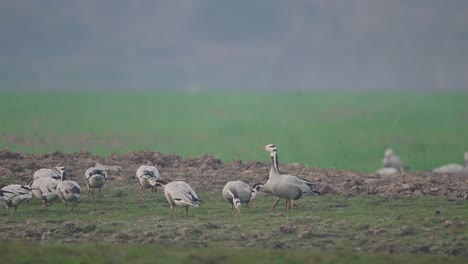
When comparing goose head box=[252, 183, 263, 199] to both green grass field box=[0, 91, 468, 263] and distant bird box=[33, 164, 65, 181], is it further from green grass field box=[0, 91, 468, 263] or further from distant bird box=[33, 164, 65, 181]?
distant bird box=[33, 164, 65, 181]

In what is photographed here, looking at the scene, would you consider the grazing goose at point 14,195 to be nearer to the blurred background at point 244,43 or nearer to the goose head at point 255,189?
the goose head at point 255,189

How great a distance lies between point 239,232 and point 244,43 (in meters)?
124

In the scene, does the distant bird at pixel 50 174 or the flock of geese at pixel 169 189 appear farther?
the distant bird at pixel 50 174

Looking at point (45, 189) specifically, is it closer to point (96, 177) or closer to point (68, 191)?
point (68, 191)

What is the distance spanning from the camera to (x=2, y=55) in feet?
452

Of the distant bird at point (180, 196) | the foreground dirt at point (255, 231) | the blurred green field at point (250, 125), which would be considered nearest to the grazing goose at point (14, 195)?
the foreground dirt at point (255, 231)

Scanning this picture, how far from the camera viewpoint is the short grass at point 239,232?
16.8 meters

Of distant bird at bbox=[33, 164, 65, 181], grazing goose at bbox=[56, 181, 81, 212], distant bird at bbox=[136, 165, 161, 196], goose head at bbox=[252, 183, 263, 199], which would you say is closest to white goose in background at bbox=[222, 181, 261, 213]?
goose head at bbox=[252, 183, 263, 199]

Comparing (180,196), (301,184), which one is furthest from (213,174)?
(180,196)

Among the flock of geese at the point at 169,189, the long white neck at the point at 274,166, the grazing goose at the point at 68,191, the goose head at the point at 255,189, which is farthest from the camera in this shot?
the goose head at the point at 255,189

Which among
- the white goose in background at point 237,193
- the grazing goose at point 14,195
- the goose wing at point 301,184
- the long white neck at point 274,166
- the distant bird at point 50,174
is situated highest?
the long white neck at point 274,166

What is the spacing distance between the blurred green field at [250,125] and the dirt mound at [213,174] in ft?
14.1

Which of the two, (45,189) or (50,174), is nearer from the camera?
(45,189)

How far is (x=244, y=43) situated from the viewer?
142 meters
